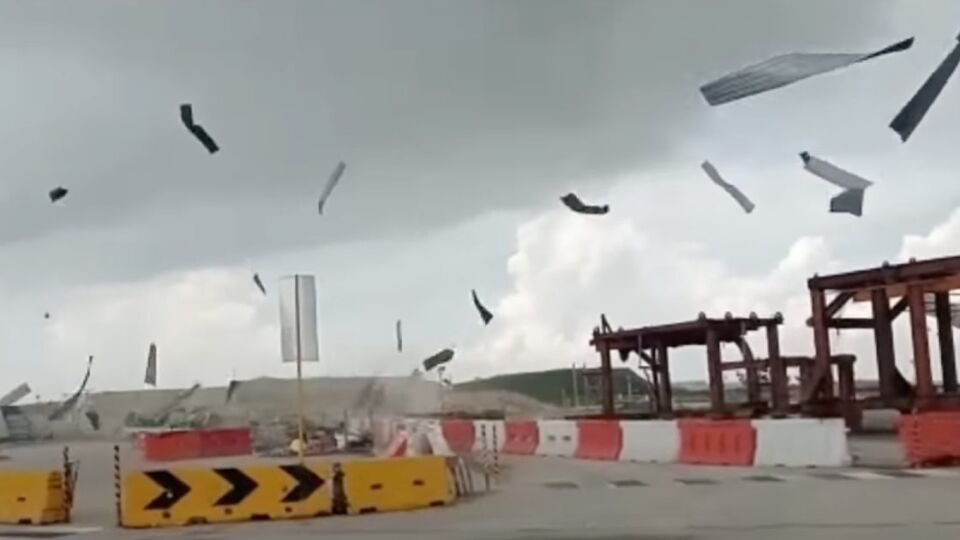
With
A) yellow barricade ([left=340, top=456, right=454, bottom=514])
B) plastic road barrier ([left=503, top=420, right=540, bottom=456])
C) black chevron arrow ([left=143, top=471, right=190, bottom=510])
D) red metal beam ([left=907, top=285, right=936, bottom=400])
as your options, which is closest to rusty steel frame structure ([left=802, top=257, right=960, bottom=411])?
red metal beam ([left=907, top=285, right=936, bottom=400])

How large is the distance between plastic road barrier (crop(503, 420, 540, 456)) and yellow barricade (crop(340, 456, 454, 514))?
1765 cm

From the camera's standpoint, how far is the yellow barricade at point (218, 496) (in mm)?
19531

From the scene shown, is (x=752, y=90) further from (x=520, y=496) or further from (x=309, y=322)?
(x=520, y=496)

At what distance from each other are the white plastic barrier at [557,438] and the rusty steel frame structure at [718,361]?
10482 millimetres

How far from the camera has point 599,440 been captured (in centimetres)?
3481

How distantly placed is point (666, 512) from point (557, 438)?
19184 mm

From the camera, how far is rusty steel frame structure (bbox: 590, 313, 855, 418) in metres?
48.4

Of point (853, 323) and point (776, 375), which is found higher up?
point (853, 323)

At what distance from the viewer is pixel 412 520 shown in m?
18.7

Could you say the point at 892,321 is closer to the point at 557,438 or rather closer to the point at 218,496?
the point at 557,438

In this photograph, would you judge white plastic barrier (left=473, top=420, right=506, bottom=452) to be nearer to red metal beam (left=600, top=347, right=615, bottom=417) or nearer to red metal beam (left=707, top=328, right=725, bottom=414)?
red metal beam (left=707, top=328, right=725, bottom=414)

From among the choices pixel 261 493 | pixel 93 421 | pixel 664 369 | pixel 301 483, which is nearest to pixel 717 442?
pixel 301 483

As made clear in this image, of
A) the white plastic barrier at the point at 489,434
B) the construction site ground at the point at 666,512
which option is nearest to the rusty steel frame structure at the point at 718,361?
the white plastic barrier at the point at 489,434

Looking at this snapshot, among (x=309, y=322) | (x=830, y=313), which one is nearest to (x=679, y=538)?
(x=309, y=322)
